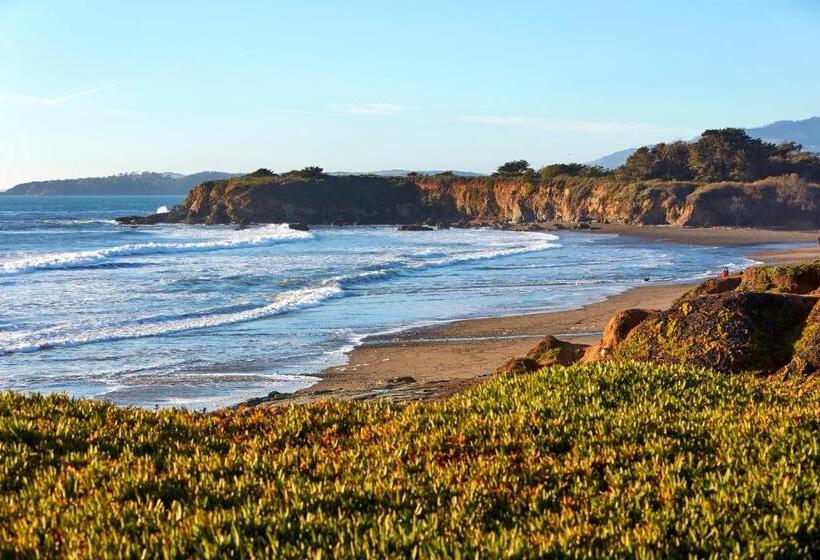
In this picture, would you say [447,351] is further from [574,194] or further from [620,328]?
[574,194]

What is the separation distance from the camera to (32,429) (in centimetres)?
828

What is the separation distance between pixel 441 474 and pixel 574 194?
98.8 m

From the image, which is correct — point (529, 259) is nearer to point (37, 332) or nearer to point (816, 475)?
point (37, 332)

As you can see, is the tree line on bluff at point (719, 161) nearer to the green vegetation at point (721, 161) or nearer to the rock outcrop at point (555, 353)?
the green vegetation at point (721, 161)

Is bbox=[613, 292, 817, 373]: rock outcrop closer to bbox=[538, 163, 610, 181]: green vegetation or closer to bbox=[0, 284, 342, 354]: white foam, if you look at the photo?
bbox=[0, 284, 342, 354]: white foam

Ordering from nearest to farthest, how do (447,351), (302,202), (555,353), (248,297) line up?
(555,353), (447,351), (248,297), (302,202)

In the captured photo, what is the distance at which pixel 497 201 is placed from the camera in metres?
113

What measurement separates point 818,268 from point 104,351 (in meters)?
17.2

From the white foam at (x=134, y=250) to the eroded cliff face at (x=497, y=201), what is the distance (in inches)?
928

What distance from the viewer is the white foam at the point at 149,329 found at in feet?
80.4

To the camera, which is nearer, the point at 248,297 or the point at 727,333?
the point at 727,333

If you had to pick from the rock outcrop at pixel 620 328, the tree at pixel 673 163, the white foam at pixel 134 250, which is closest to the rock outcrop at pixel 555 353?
the rock outcrop at pixel 620 328

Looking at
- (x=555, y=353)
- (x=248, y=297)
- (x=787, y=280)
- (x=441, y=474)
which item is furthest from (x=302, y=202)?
(x=441, y=474)

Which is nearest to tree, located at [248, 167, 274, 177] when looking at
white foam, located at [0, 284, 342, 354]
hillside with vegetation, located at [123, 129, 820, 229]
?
hillside with vegetation, located at [123, 129, 820, 229]
